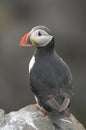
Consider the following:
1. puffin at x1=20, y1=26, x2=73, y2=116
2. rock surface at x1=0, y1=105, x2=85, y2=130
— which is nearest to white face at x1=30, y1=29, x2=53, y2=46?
puffin at x1=20, y1=26, x2=73, y2=116

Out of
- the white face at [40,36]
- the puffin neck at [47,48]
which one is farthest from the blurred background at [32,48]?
the white face at [40,36]

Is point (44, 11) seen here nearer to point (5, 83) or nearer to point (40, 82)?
point (5, 83)

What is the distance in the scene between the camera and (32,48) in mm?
11438

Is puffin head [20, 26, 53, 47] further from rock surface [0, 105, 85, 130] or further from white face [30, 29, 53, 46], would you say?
rock surface [0, 105, 85, 130]

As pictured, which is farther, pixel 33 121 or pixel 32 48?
pixel 32 48

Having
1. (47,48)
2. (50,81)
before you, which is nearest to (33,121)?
(50,81)

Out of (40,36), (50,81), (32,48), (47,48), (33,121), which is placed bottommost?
(32,48)

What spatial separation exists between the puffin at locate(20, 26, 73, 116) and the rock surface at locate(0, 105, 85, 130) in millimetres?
91

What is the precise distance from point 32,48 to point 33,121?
4.22 meters

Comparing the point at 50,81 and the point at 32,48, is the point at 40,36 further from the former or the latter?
the point at 32,48

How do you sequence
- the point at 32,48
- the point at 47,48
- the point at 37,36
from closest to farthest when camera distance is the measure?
the point at 37,36
the point at 47,48
the point at 32,48

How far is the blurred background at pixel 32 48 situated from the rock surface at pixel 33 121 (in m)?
4.04

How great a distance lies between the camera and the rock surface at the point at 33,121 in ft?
23.5

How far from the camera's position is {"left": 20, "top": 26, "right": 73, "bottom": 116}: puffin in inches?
284
